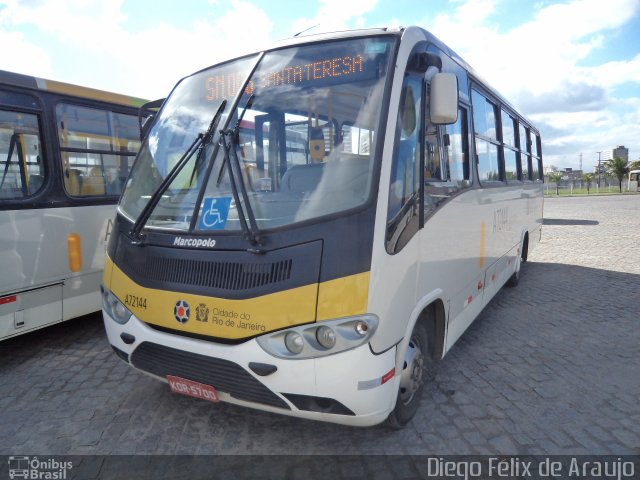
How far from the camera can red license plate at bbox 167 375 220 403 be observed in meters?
2.96

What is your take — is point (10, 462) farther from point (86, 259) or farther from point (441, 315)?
point (441, 315)

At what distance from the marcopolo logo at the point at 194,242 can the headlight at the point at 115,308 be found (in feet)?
2.15

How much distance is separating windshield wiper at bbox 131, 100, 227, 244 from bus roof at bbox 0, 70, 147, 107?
2570 mm

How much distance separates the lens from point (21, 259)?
15.1 ft

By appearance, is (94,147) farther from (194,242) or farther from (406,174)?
(406,174)

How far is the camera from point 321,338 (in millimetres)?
2652

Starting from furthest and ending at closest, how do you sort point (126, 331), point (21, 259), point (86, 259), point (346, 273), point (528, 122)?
point (528, 122)
point (86, 259)
point (21, 259)
point (126, 331)
point (346, 273)

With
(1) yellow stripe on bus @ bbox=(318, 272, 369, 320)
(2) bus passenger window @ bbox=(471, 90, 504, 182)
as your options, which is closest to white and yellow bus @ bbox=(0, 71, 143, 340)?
(1) yellow stripe on bus @ bbox=(318, 272, 369, 320)

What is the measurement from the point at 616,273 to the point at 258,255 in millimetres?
8651

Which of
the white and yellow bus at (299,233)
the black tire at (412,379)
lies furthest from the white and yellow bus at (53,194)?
the black tire at (412,379)

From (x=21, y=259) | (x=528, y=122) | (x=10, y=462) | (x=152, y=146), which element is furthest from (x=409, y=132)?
(x=528, y=122)

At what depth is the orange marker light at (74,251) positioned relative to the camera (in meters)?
5.09

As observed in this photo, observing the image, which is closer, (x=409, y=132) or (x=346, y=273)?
(x=346, y=273)

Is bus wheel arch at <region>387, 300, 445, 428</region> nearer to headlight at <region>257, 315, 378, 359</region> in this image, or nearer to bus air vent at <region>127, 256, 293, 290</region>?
headlight at <region>257, 315, 378, 359</region>
